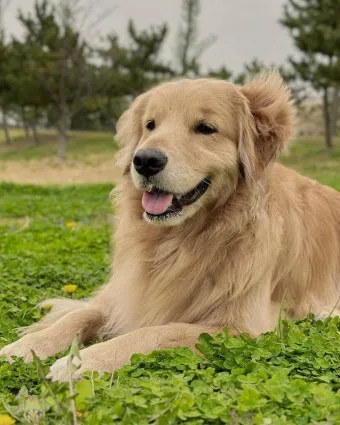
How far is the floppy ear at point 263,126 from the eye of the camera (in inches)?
143

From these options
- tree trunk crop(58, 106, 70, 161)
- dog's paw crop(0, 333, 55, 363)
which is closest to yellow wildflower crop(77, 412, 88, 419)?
dog's paw crop(0, 333, 55, 363)

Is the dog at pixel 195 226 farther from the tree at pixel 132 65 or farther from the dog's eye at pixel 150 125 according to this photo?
the tree at pixel 132 65

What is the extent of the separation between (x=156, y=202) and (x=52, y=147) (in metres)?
39.3

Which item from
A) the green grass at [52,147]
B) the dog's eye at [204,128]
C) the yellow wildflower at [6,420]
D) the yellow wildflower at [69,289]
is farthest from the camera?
the green grass at [52,147]

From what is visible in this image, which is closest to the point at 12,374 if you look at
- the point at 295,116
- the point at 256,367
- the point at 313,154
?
the point at 256,367

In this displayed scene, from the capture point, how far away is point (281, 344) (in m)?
2.93

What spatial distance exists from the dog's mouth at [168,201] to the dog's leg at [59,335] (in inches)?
33.2

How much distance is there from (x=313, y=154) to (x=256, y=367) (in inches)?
1211

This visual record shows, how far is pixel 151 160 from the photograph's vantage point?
325 cm

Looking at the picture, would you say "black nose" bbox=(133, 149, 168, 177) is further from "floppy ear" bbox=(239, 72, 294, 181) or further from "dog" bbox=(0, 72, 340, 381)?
"floppy ear" bbox=(239, 72, 294, 181)

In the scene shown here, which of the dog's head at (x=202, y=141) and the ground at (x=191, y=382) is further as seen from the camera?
the dog's head at (x=202, y=141)

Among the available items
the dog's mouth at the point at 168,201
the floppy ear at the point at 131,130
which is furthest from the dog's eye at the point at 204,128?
the floppy ear at the point at 131,130

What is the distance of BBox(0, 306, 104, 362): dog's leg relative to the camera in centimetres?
324

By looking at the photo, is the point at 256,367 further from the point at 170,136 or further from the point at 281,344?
the point at 170,136
